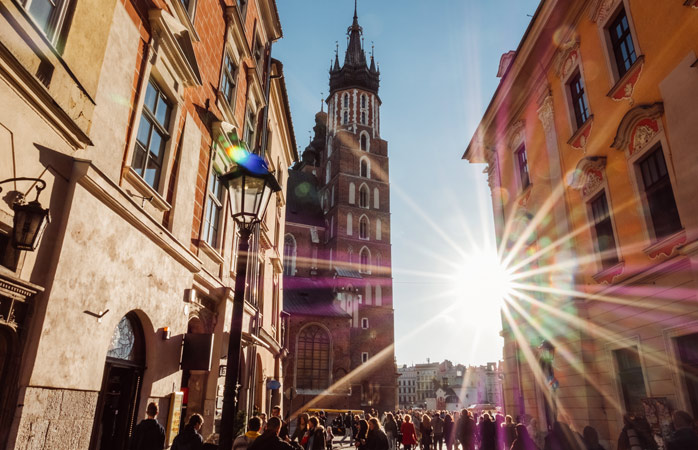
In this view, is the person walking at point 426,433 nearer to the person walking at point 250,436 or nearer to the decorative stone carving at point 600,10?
the person walking at point 250,436

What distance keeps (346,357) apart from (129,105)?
38.2m

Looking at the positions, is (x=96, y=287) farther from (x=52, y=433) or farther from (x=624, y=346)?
(x=624, y=346)

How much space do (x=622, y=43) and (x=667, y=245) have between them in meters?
5.07

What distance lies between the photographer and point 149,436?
538 cm

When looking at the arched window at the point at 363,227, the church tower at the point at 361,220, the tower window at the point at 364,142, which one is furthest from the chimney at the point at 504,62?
the tower window at the point at 364,142

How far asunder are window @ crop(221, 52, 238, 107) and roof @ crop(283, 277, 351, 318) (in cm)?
3112

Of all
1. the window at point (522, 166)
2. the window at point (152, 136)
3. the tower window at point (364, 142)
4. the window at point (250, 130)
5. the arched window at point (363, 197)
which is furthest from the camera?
the tower window at point (364, 142)

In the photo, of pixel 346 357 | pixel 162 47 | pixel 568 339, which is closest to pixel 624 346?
pixel 568 339

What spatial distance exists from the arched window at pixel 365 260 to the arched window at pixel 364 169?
9.17 metres

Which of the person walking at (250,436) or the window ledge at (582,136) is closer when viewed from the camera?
the person walking at (250,436)

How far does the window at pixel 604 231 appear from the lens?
34.6ft

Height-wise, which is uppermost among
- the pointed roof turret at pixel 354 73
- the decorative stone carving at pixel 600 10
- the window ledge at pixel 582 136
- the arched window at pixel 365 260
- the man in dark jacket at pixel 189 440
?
the pointed roof turret at pixel 354 73

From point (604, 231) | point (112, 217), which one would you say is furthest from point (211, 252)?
point (604, 231)

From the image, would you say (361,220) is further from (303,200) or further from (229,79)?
(229,79)
